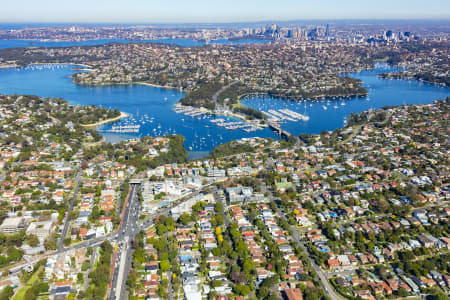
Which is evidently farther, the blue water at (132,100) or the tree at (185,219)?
the blue water at (132,100)

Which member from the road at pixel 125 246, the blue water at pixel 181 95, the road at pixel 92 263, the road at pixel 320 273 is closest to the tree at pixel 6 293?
the road at pixel 92 263

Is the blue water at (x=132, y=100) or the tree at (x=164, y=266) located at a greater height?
the blue water at (x=132, y=100)

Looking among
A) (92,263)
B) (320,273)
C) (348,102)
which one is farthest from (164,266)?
(348,102)

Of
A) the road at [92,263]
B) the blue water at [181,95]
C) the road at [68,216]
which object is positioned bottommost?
the road at [92,263]

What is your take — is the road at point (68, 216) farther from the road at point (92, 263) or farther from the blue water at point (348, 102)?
the blue water at point (348, 102)

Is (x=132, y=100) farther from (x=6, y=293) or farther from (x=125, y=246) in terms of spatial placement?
(x=6, y=293)

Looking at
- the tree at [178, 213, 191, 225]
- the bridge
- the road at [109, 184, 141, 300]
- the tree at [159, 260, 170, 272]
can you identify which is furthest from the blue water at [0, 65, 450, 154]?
the tree at [159, 260, 170, 272]

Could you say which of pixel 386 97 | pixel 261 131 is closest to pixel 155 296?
pixel 261 131

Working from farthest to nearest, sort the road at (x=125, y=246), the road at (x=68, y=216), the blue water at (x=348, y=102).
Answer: the blue water at (x=348, y=102)
the road at (x=68, y=216)
the road at (x=125, y=246)

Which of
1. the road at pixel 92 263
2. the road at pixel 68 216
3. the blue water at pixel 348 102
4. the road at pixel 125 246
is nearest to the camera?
the road at pixel 125 246
